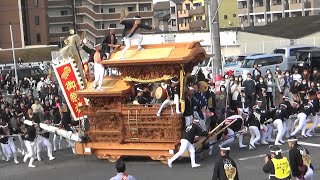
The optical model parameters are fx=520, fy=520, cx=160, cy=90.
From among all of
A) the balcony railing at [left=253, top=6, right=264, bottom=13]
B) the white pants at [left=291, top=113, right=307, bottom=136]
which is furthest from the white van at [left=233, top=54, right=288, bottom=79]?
the balcony railing at [left=253, top=6, right=264, bottom=13]

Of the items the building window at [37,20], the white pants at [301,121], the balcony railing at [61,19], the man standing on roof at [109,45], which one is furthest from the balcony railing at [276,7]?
the man standing on roof at [109,45]

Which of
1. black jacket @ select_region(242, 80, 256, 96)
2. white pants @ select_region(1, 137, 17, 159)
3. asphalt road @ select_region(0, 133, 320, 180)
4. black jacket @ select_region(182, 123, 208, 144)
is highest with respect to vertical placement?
black jacket @ select_region(242, 80, 256, 96)

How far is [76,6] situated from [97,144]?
2453 inches

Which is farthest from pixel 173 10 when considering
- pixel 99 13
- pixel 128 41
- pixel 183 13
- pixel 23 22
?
pixel 128 41

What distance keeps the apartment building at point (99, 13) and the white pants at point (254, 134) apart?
2354 inches

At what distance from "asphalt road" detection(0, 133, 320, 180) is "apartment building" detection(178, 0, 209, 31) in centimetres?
6157

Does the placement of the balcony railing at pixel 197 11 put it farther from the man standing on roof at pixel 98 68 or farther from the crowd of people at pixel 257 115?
the man standing on roof at pixel 98 68

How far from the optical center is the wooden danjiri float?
48.5ft

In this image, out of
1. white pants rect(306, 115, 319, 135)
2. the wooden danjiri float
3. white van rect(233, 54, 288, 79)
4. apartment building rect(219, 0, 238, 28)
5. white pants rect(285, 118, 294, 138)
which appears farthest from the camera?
apartment building rect(219, 0, 238, 28)

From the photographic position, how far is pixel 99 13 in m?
76.4

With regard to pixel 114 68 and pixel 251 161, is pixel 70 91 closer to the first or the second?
pixel 114 68

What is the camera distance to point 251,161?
14.9 m

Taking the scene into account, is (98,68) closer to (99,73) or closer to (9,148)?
(99,73)

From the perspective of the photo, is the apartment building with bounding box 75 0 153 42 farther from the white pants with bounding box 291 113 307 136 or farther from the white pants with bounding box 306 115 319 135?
the white pants with bounding box 291 113 307 136
